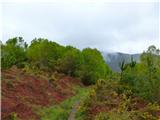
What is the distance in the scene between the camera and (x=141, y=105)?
37.0 metres

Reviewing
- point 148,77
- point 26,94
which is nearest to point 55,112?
point 26,94

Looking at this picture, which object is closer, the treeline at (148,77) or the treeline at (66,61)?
the treeline at (148,77)

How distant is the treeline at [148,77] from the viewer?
129 feet

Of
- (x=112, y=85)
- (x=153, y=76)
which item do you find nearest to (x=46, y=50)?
(x=112, y=85)

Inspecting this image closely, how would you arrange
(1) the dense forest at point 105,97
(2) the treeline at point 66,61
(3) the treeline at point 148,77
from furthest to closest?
(2) the treeline at point 66,61
(3) the treeline at point 148,77
(1) the dense forest at point 105,97

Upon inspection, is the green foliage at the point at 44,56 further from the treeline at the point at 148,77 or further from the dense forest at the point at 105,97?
the treeline at the point at 148,77

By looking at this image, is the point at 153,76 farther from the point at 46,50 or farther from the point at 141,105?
the point at 46,50

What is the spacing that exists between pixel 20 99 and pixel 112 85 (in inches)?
545

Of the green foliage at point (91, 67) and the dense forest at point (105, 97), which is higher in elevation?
the green foliage at point (91, 67)

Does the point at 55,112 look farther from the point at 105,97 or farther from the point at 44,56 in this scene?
the point at 44,56

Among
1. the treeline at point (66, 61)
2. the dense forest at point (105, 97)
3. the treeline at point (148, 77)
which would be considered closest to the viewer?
the dense forest at point (105, 97)

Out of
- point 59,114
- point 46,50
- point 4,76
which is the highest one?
point 46,50

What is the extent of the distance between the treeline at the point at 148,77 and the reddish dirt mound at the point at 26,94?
7.98 m

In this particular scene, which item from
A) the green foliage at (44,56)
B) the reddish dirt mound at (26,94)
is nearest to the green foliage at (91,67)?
the green foliage at (44,56)
